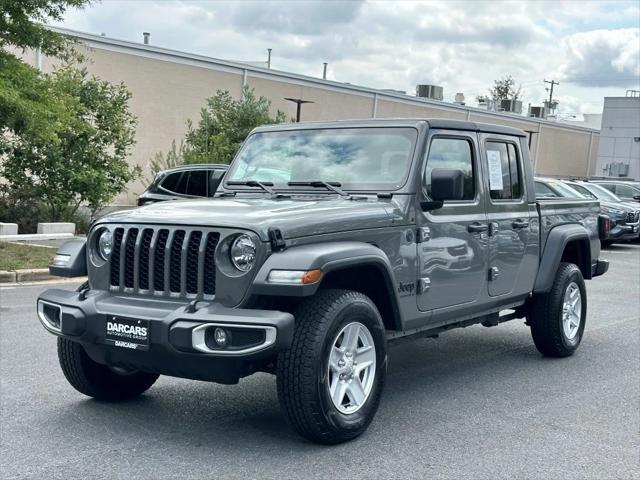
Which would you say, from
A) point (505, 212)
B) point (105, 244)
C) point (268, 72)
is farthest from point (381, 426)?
point (268, 72)

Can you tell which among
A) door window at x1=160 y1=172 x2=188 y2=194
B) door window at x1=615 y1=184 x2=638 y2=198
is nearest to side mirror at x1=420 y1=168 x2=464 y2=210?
door window at x1=160 y1=172 x2=188 y2=194

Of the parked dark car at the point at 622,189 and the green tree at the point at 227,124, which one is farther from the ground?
the green tree at the point at 227,124

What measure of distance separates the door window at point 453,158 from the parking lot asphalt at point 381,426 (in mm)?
1569

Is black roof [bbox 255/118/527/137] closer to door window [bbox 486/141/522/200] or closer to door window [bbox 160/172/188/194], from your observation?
door window [bbox 486/141/522/200]

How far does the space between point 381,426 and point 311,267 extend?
4.55ft

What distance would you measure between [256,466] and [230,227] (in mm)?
1314

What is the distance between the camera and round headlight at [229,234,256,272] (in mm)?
4570

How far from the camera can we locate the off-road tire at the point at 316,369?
454 centimetres

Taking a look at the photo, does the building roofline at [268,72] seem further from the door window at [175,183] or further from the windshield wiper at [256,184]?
the windshield wiper at [256,184]

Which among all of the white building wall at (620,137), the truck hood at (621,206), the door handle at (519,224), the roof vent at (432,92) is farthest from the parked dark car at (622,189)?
the white building wall at (620,137)

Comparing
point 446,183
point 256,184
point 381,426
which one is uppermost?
point 446,183

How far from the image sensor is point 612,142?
51.9 meters

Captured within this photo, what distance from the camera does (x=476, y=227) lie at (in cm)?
618

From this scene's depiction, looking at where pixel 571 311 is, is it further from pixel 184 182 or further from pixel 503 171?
pixel 184 182
